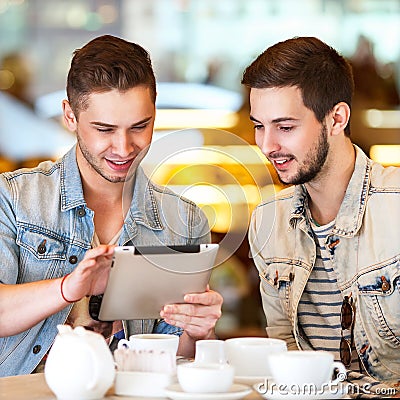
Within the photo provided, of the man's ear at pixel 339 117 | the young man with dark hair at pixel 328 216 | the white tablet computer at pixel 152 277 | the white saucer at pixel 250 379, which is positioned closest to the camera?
the white saucer at pixel 250 379

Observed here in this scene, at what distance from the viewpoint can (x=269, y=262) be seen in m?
2.19

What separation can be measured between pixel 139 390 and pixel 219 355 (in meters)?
0.18

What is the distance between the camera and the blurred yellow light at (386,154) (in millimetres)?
3771

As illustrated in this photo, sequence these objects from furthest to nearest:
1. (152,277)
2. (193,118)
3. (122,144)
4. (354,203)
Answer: (193,118)
(354,203)
(122,144)
(152,277)

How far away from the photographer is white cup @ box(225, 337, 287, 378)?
1482mm

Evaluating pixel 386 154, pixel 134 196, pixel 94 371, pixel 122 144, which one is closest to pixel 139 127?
pixel 122 144

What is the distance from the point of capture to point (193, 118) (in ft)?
12.3

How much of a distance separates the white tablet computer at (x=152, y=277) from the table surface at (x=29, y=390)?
8.6 inches

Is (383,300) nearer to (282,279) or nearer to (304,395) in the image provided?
(282,279)

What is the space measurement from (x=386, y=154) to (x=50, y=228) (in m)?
2.12

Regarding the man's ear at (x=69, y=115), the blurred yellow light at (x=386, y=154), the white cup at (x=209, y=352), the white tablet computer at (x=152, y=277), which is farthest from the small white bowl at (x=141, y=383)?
the blurred yellow light at (x=386, y=154)

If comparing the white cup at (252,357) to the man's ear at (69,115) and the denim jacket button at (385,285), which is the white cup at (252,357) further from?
the man's ear at (69,115)

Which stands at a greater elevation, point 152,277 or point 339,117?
point 339,117

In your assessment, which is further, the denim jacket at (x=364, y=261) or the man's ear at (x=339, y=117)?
the man's ear at (x=339, y=117)
